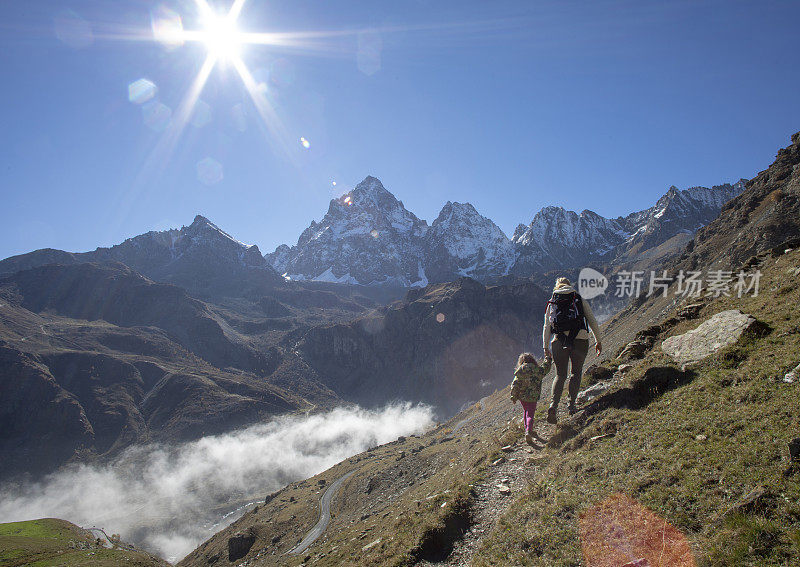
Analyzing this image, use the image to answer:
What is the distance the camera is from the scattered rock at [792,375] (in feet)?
27.9

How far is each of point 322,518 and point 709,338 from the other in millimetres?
63734

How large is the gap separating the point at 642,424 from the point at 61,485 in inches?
10673

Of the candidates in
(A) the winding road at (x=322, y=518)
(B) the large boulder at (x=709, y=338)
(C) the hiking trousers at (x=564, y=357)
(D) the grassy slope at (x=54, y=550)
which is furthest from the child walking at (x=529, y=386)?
(D) the grassy slope at (x=54, y=550)

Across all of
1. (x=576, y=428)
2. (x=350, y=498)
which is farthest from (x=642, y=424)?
(x=350, y=498)

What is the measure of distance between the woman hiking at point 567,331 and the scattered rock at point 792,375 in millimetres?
4210

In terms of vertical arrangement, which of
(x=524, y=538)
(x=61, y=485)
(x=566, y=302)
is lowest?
(x=524, y=538)

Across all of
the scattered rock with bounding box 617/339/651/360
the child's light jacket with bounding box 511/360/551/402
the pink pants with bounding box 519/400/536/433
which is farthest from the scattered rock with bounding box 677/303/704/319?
the pink pants with bounding box 519/400/536/433

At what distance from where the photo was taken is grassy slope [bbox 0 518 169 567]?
48.3 metres

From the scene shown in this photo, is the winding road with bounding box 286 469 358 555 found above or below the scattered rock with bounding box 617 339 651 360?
below

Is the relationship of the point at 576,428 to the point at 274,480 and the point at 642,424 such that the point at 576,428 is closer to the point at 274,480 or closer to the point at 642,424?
the point at 642,424

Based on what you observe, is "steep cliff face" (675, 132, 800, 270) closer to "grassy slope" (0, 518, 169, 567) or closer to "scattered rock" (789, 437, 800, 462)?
"scattered rock" (789, 437, 800, 462)

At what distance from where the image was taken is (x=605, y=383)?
14.3 metres

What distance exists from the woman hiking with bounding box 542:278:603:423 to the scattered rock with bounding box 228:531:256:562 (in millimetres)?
69068

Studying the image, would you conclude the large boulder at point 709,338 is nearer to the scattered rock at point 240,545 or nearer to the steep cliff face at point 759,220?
the steep cliff face at point 759,220
